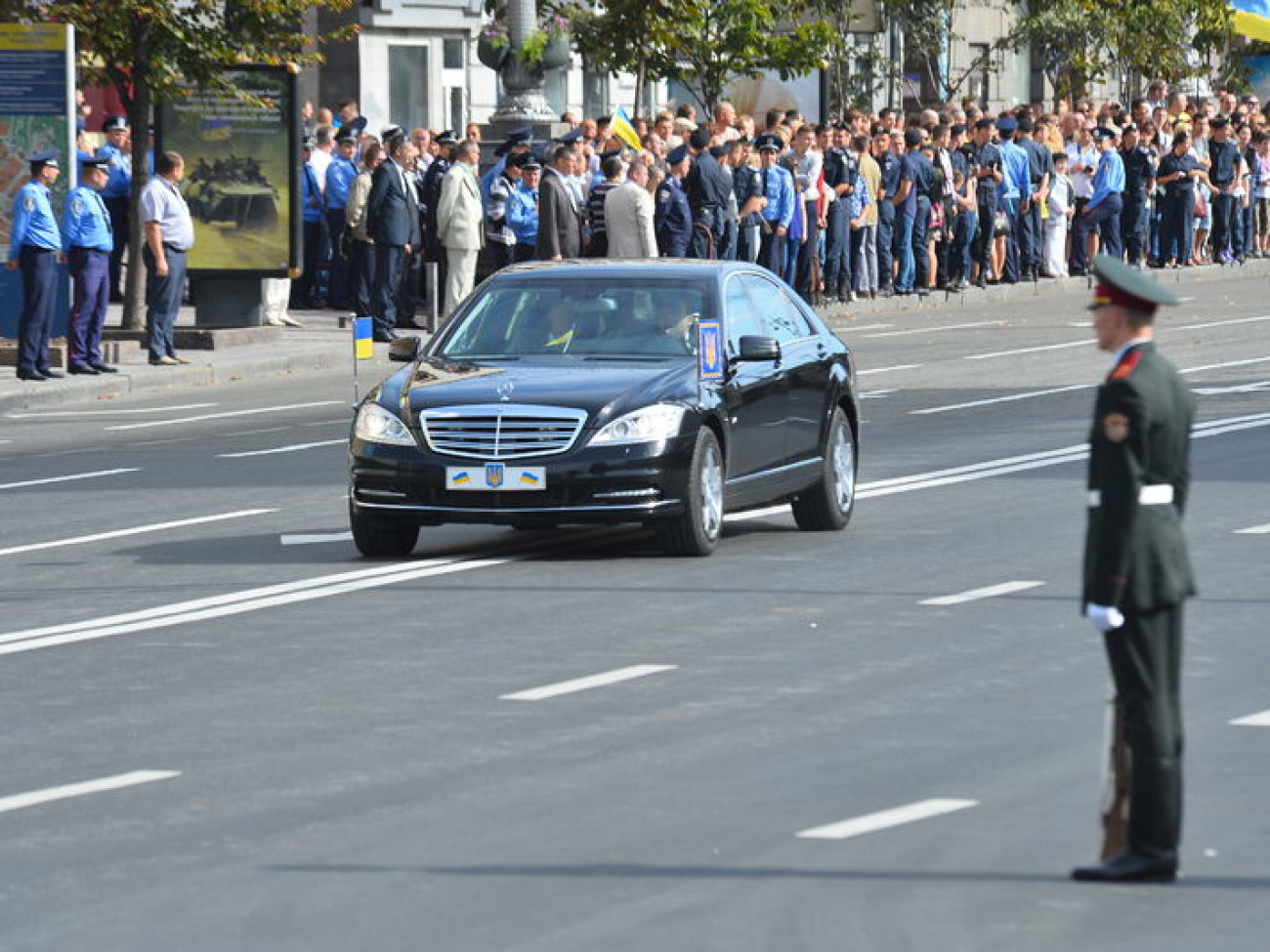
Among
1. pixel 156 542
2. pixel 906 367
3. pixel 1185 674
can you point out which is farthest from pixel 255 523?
pixel 906 367

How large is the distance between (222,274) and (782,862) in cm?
2277

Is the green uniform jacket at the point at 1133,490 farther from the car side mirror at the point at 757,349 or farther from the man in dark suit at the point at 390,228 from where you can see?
→ the man in dark suit at the point at 390,228

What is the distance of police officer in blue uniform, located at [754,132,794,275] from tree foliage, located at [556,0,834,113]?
6.27 metres

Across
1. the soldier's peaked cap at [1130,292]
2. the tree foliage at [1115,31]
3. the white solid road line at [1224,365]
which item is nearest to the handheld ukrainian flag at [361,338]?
the soldier's peaked cap at [1130,292]

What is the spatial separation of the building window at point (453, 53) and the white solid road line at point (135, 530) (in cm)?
3286

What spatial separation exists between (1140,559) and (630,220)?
72.0ft

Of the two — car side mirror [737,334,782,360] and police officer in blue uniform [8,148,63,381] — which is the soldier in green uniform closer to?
car side mirror [737,334,782,360]

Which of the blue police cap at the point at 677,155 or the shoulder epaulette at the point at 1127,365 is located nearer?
the shoulder epaulette at the point at 1127,365

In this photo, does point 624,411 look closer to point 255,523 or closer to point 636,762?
point 255,523

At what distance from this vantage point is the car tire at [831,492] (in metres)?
16.5

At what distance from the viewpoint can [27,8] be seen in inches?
1123

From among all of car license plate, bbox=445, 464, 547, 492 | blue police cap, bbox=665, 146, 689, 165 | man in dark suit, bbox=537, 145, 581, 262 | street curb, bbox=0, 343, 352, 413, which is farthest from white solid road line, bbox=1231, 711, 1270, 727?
blue police cap, bbox=665, 146, 689, 165

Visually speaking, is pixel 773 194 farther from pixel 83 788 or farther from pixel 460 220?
pixel 83 788

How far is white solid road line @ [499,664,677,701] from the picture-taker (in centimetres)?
1123
